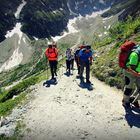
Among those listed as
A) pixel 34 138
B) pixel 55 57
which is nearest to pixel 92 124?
pixel 34 138

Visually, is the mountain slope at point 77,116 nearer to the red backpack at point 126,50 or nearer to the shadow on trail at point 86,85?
the shadow on trail at point 86,85

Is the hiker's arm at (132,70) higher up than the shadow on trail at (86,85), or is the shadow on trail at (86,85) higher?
the hiker's arm at (132,70)

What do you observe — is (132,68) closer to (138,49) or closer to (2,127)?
(138,49)

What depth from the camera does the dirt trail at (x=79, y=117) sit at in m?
18.2

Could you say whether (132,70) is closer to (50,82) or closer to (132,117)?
(132,117)

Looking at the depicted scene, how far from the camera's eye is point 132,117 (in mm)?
19453

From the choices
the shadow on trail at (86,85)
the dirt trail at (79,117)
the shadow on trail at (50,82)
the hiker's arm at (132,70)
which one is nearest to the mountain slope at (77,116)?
the dirt trail at (79,117)

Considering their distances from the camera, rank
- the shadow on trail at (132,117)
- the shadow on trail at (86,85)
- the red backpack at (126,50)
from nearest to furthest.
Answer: the shadow on trail at (132,117), the red backpack at (126,50), the shadow on trail at (86,85)

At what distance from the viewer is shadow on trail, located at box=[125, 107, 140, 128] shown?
18750 millimetres

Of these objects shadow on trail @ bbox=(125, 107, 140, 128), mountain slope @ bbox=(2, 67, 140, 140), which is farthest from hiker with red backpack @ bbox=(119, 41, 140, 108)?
mountain slope @ bbox=(2, 67, 140, 140)

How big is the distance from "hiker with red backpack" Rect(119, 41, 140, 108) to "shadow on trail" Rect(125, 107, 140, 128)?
0.42 m

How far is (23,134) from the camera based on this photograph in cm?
1903

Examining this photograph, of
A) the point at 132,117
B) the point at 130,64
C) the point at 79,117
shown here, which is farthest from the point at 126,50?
the point at 79,117

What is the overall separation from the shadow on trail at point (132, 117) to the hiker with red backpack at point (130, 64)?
42 centimetres
